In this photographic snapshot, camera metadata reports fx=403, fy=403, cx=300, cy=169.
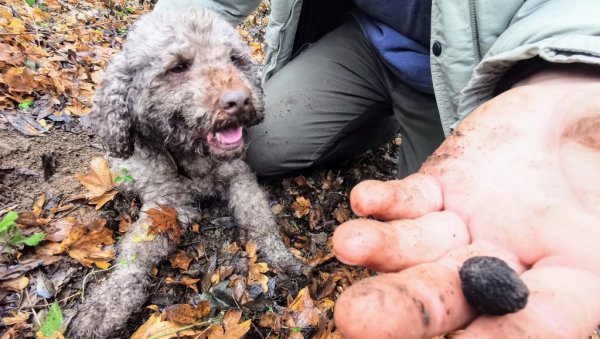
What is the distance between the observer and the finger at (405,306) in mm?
1225

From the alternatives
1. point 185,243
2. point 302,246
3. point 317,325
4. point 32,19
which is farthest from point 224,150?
point 32,19

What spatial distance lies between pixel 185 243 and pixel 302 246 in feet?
3.18

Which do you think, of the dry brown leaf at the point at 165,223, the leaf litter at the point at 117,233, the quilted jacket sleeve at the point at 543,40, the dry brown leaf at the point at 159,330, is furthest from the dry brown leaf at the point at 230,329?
the quilted jacket sleeve at the point at 543,40

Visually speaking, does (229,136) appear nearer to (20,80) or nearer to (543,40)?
(543,40)

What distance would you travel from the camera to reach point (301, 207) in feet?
12.5

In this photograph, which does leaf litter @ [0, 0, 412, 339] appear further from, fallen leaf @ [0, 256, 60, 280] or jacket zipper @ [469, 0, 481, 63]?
jacket zipper @ [469, 0, 481, 63]

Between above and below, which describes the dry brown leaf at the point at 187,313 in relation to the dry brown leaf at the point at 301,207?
above

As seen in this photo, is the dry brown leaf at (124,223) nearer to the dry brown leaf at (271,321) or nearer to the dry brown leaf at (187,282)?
the dry brown leaf at (187,282)

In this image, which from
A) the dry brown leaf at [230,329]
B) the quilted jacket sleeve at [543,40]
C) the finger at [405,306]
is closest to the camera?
the finger at [405,306]

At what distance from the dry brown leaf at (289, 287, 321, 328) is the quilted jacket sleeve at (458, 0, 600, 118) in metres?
1.63

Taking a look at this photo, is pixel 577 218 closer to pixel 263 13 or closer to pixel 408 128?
pixel 408 128

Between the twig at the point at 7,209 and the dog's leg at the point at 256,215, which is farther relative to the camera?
the dog's leg at the point at 256,215

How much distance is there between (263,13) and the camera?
372 inches

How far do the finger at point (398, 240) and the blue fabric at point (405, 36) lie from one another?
1.94 metres
